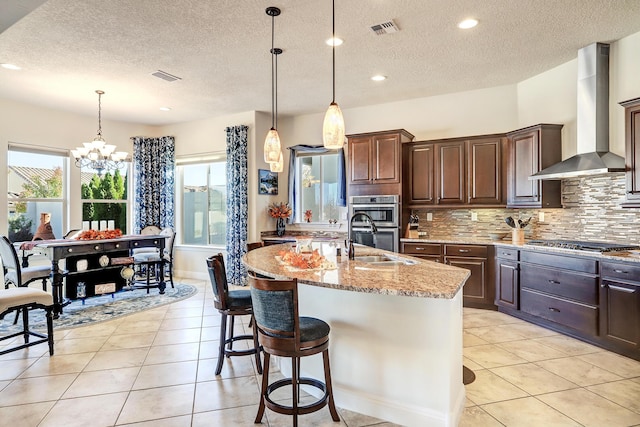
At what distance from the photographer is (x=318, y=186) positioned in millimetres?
6504

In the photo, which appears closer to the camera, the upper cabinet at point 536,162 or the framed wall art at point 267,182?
the upper cabinet at point 536,162

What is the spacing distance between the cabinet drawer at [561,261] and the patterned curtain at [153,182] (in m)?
5.89

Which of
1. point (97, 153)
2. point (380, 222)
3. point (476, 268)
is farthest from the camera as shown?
point (97, 153)

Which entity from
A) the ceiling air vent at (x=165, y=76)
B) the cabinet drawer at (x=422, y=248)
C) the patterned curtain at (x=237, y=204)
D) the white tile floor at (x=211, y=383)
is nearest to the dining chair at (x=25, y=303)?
the white tile floor at (x=211, y=383)

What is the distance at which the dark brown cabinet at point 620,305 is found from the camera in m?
3.18

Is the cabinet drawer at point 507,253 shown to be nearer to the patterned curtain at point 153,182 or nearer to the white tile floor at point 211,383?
the white tile floor at point 211,383

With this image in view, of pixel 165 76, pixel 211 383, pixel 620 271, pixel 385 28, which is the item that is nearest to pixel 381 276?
pixel 211 383

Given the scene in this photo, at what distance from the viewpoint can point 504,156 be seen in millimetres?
4824

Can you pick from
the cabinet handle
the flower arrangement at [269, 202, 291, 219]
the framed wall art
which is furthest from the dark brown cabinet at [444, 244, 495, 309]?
the framed wall art

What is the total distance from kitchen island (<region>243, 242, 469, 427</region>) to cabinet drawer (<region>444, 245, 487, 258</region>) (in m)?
2.40

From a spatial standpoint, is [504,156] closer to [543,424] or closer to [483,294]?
[483,294]

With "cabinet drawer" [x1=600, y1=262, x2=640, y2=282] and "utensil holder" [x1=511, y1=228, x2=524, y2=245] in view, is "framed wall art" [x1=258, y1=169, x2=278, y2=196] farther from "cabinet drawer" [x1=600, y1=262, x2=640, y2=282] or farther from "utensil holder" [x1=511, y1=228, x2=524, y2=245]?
"cabinet drawer" [x1=600, y1=262, x2=640, y2=282]

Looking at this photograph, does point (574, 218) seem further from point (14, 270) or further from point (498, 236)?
point (14, 270)

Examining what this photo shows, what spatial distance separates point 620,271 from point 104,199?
7.54 m
